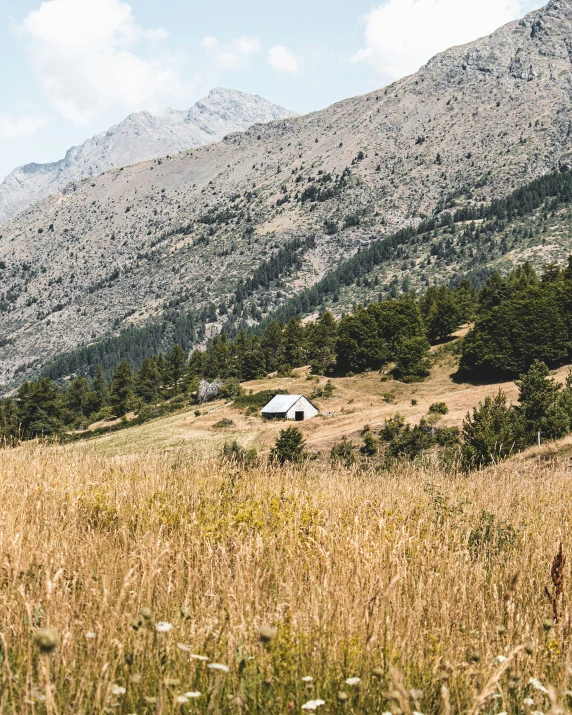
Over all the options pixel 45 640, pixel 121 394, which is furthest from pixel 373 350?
pixel 45 640

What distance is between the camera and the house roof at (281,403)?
6920cm

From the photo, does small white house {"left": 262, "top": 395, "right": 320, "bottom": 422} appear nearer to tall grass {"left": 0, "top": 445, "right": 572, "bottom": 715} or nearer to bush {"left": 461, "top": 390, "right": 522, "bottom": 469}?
bush {"left": 461, "top": 390, "right": 522, "bottom": 469}

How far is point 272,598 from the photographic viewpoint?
3932 mm

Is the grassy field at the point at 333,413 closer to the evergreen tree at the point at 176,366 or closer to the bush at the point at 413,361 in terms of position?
the bush at the point at 413,361

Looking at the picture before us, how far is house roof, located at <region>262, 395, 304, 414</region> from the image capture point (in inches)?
2724

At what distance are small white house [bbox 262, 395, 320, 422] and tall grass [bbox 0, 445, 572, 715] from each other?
6113 centimetres

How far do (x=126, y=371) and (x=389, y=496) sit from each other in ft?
311

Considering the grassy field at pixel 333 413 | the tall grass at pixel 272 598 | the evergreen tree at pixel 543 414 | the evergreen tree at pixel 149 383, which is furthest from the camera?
the evergreen tree at pixel 149 383

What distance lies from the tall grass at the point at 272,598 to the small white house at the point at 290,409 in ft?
201

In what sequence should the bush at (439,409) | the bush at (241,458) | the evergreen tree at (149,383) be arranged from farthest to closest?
1. the evergreen tree at (149,383)
2. the bush at (439,409)
3. the bush at (241,458)

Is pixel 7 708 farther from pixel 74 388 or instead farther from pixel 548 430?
pixel 74 388

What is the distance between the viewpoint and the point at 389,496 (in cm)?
707

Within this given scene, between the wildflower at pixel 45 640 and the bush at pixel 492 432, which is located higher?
the wildflower at pixel 45 640

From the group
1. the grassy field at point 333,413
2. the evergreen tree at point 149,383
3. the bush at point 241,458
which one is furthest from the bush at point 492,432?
the evergreen tree at point 149,383
